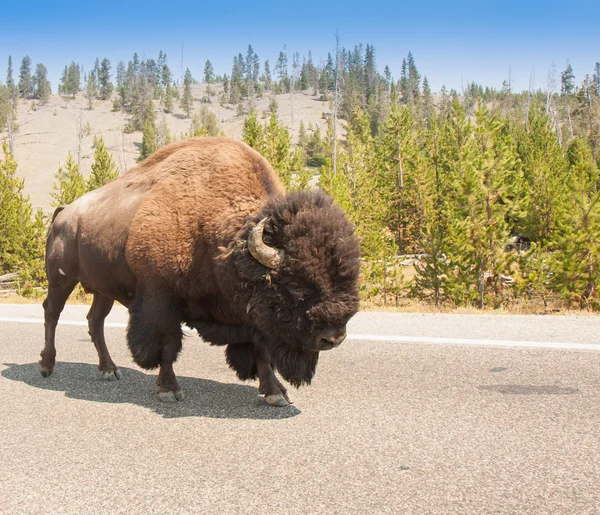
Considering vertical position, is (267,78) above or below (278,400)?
above

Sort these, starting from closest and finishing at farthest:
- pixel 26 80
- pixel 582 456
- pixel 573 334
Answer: pixel 582 456 → pixel 573 334 → pixel 26 80

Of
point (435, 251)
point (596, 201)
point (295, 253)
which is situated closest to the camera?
point (295, 253)

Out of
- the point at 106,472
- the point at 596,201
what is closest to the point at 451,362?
the point at 106,472

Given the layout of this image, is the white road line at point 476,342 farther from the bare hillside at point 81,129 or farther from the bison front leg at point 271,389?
the bare hillside at point 81,129

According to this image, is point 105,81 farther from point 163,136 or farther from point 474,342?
point 474,342

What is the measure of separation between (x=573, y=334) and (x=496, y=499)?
395cm

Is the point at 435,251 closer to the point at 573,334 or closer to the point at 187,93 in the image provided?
the point at 573,334

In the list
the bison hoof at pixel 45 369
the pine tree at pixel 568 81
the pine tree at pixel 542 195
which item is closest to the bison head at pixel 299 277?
the bison hoof at pixel 45 369

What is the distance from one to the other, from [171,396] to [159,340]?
0.46 metres

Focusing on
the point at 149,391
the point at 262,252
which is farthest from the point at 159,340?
the point at 262,252

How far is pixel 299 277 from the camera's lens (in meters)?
3.80

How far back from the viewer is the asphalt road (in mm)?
2668

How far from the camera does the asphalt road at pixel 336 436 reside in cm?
267

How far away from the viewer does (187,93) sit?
122 metres
